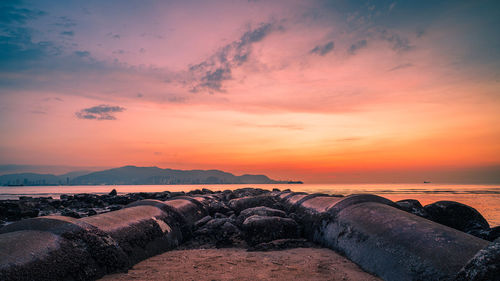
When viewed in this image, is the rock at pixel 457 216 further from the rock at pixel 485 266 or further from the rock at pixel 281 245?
the rock at pixel 485 266

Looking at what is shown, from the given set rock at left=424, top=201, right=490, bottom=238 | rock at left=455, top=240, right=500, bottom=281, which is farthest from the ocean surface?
rock at left=455, top=240, right=500, bottom=281

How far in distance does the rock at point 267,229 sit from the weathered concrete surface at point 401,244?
4.04 ft

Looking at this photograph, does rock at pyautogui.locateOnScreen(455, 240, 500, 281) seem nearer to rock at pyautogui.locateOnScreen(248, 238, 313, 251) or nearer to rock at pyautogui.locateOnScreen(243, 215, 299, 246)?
rock at pyautogui.locateOnScreen(248, 238, 313, 251)

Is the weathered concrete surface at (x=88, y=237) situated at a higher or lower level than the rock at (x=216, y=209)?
higher

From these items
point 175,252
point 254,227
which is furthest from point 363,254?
point 175,252

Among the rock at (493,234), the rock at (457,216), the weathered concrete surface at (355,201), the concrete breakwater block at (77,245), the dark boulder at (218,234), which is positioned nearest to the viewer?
the concrete breakwater block at (77,245)

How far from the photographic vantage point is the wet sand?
148 inches

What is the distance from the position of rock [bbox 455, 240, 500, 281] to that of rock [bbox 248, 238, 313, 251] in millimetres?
3576

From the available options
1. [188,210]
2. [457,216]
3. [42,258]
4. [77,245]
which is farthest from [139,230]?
[457,216]

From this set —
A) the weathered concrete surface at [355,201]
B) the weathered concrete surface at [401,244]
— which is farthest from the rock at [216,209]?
the weathered concrete surface at [401,244]

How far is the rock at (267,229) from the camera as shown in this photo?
5.84 meters

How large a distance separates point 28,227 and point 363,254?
4281mm

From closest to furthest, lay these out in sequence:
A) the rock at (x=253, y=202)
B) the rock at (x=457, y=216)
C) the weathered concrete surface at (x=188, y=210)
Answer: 1. the rock at (x=457, y=216)
2. the weathered concrete surface at (x=188, y=210)
3. the rock at (x=253, y=202)

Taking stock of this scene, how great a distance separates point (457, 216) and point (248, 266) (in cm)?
552
